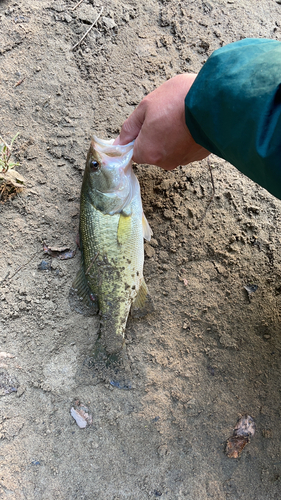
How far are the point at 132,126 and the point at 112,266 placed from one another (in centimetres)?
118

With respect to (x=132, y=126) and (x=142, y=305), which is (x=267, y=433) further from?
(x=132, y=126)

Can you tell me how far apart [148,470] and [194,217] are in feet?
7.11

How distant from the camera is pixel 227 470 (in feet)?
8.05

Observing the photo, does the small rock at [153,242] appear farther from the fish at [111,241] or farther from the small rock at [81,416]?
the small rock at [81,416]

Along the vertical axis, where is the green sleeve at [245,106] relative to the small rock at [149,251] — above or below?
above

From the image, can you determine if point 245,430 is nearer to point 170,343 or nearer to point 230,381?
point 230,381

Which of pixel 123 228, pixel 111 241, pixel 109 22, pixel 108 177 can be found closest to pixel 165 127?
pixel 108 177

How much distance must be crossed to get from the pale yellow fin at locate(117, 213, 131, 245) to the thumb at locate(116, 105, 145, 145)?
645 mm

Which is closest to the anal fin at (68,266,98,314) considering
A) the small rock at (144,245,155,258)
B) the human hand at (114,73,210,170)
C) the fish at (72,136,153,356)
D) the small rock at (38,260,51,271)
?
the fish at (72,136,153,356)

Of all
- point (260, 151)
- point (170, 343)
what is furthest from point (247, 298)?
point (260, 151)

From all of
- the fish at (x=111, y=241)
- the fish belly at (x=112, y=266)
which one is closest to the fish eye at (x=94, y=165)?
the fish at (x=111, y=241)

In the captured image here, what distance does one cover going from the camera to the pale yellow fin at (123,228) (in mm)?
2711

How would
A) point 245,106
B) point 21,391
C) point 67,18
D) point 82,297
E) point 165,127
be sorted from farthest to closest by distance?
point 67,18 → point 82,297 → point 21,391 → point 165,127 → point 245,106

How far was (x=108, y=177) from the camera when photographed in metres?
2.73
